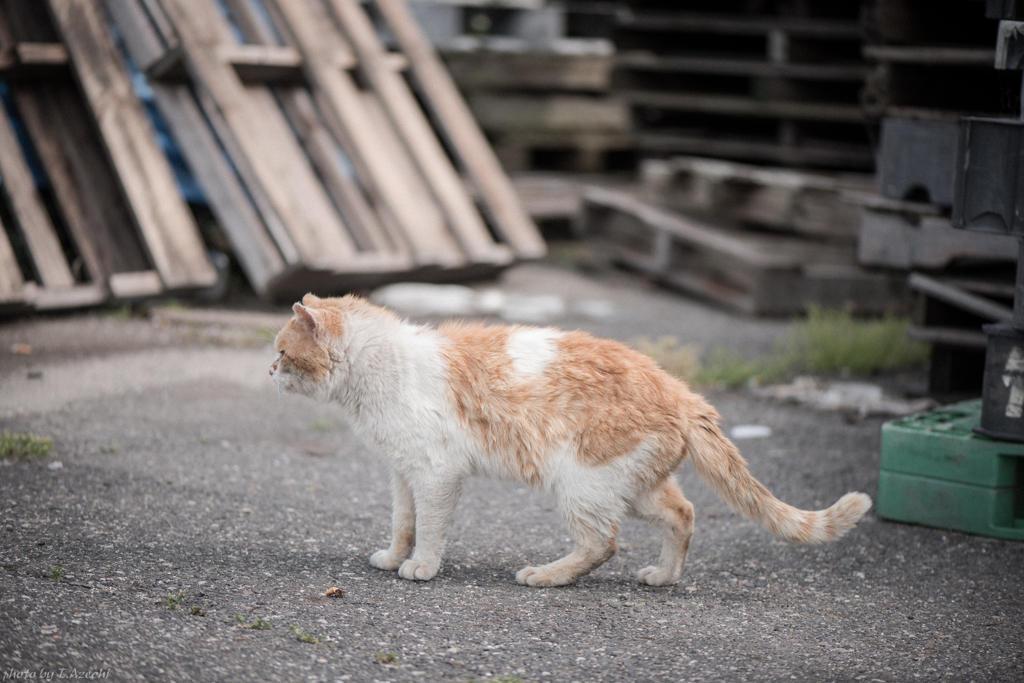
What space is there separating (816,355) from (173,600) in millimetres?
4167

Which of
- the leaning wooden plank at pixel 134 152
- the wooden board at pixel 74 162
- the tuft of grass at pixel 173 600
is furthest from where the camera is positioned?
the wooden board at pixel 74 162

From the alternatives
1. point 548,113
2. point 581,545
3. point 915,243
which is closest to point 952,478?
point 581,545

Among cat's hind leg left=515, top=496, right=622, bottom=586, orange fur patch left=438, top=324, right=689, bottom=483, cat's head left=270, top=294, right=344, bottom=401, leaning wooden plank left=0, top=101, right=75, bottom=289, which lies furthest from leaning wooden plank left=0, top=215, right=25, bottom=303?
cat's hind leg left=515, top=496, right=622, bottom=586

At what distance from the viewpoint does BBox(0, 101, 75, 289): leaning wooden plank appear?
5.92 m

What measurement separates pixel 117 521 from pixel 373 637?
4.09 ft

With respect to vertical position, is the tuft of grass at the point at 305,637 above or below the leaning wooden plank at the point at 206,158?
below

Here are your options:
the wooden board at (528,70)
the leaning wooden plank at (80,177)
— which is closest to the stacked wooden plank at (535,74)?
the wooden board at (528,70)

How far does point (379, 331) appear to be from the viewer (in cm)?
335

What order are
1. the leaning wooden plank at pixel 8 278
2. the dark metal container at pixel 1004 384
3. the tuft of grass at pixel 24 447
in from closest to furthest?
1. the dark metal container at pixel 1004 384
2. the tuft of grass at pixel 24 447
3. the leaning wooden plank at pixel 8 278

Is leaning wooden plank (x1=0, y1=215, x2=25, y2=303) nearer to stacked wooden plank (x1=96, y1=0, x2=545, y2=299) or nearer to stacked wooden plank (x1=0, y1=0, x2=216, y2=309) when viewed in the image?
stacked wooden plank (x1=0, y1=0, x2=216, y2=309)

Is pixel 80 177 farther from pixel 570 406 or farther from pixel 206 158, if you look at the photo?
pixel 570 406

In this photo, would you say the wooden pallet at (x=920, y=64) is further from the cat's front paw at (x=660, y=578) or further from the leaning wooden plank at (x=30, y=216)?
the leaning wooden plank at (x=30, y=216)

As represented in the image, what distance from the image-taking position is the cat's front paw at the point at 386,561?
11.0ft

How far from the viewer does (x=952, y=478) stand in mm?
3756
